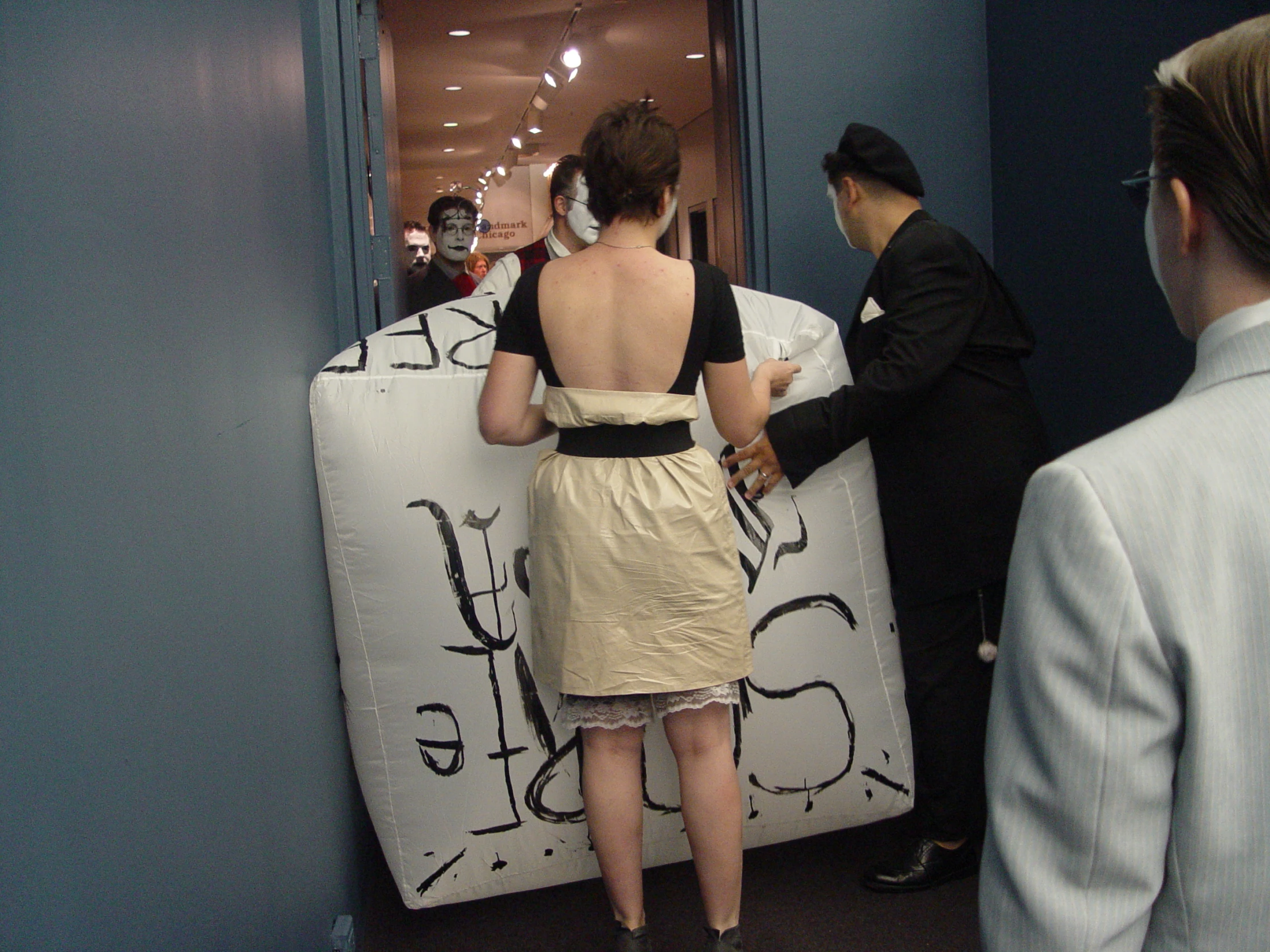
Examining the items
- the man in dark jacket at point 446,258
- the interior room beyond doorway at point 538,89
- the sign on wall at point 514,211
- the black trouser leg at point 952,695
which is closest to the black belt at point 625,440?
the black trouser leg at point 952,695

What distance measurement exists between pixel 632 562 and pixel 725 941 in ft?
2.18

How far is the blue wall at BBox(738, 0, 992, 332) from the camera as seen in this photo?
9.11 feet

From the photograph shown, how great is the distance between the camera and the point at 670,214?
5.81 feet

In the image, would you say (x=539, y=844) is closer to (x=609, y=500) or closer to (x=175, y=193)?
(x=609, y=500)

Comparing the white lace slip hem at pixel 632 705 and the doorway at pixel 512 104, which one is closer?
the white lace slip hem at pixel 632 705

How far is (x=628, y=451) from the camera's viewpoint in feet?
5.62

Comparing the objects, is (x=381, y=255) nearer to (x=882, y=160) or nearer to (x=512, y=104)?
(x=882, y=160)

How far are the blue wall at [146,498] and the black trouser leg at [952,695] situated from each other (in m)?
1.23

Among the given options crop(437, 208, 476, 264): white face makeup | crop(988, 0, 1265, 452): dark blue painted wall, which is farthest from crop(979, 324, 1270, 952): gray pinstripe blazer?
crop(437, 208, 476, 264): white face makeup

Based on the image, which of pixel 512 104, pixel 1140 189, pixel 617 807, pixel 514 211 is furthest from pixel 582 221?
pixel 514 211

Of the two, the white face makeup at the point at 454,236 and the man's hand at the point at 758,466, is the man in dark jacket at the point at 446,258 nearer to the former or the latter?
the white face makeup at the point at 454,236

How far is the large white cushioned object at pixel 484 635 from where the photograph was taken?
76.7 inches

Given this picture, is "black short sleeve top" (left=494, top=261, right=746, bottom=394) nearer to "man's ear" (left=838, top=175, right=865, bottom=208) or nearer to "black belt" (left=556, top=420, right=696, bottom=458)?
"black belt" (left=556, top=420, right=696, bottom=458)

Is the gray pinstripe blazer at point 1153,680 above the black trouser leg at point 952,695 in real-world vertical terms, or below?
above
